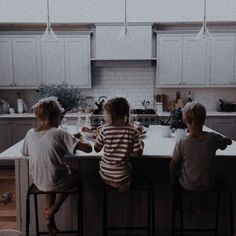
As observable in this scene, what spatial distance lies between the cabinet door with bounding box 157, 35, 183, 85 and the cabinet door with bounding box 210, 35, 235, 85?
1.92 feet

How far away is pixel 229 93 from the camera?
20.1 feet

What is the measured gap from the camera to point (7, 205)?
12.9 feet

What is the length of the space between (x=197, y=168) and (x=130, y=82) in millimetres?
3878

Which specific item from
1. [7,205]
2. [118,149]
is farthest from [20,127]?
[118,149]

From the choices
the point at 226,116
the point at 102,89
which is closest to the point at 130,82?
the point at 102,89

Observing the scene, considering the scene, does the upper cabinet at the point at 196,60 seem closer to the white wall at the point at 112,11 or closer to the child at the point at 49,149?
the white wall at the point at 112,11

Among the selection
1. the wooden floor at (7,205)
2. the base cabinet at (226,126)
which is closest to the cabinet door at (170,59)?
the base cabinet at (226,126)

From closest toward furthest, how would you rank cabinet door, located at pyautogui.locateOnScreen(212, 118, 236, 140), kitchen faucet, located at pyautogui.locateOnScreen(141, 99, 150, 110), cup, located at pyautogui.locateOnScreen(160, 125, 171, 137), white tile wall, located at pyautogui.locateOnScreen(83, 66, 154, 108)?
cup, located at pyautogui.locateOnScreen(160, 125, 171, 137) < cabinet door, located at pyautogui.locateOnScreen(212, 118, 236, 140) < kitchen faucet, located at pyautogui.locateOnScreen(141, 99, 150, 110) < white tile wall, located at pyautogui.locateOnScreen(83, 66, 154, 108)

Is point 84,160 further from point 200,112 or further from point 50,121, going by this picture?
point 200,112

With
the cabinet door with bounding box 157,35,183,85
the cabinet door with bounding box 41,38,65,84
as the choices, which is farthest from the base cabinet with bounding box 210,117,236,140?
the cabinet door with bounding box 41,38,65,84

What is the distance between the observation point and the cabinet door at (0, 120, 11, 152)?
5516mm

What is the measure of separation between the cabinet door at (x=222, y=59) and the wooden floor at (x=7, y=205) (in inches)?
146

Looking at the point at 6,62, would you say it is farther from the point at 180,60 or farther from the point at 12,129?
the point at 180,60

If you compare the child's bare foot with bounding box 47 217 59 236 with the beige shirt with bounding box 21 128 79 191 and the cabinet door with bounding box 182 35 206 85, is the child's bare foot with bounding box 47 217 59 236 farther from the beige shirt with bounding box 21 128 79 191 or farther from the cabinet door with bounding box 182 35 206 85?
the cabinet door with bounding box 182 35 206 85
